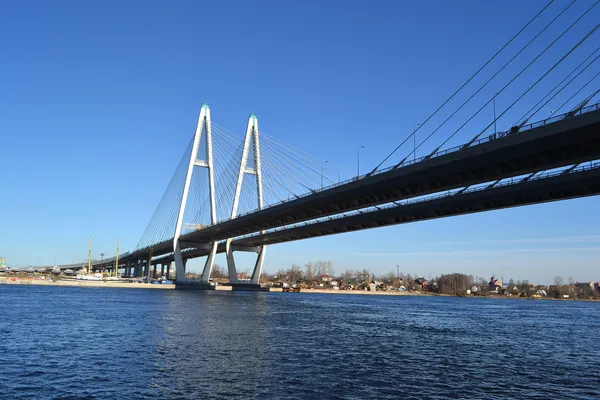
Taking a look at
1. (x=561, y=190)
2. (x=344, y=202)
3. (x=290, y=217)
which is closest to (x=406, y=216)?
(x=344, y=202)

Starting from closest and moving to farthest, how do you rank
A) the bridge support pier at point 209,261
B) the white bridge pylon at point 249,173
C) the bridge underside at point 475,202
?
the bridge underside at point 475,202 → the white bridge pylon at point 249,173 → the bridge support pier at point 209,261

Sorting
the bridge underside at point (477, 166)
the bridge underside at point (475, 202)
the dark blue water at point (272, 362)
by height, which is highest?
the bridge underside at point (477, 166)

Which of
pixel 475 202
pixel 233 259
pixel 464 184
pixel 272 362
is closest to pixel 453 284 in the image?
pixel 233 259

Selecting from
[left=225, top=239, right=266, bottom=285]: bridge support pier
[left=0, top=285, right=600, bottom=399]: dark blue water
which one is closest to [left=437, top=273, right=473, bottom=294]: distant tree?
[left=225, top=239, right=266, bottom=285]: bridge support pier

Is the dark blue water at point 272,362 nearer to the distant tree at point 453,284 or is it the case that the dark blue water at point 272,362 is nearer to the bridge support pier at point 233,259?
the bridge support pier at point 233,259

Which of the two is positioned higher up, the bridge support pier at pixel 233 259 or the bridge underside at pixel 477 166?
the bridge underside at pixel 477 166

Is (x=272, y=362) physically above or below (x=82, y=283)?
above

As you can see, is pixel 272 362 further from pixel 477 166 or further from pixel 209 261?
pixel 209 261

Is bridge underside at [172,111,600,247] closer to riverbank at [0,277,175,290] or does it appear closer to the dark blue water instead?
the dark blue water

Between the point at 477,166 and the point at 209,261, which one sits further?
the point at 209,261

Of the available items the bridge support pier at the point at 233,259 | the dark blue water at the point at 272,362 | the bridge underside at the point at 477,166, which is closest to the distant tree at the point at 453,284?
the bridge support pier at the point at 233,259

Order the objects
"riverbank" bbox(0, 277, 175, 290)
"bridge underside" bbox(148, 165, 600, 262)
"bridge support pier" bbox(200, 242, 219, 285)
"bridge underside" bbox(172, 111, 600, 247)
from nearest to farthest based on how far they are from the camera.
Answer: "bridge underside" bbox(172, 111, 600, 247) → "bridge underside" bbox(148, 165, 600, 262) → "bridge support pier" bbox(200, 242, 219, 285) → "riverbank" bbox(0, 277, 175, 290)

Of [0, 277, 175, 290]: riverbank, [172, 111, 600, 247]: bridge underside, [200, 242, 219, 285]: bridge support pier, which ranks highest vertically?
[172, 111, 600, 247]: bridge underside

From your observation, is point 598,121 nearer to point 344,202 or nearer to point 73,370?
point 73,370
